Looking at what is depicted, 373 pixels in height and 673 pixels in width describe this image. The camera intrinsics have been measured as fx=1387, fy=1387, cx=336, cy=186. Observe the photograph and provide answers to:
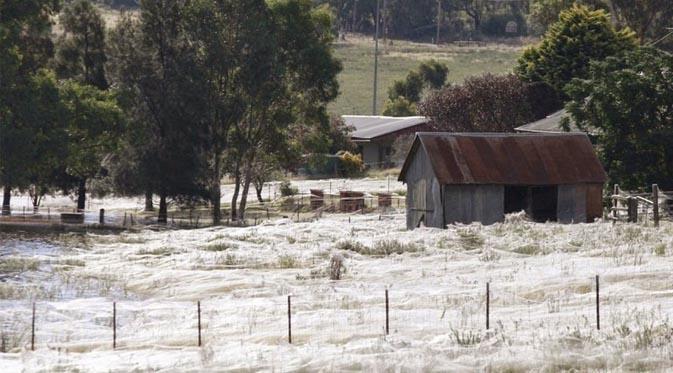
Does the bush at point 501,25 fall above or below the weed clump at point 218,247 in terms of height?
above

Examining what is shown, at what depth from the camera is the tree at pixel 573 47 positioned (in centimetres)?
7400

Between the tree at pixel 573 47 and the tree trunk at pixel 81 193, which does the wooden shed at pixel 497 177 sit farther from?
the tree at pixel 573 47

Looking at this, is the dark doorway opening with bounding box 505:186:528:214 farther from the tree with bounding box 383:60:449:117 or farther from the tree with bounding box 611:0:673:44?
the tree with bounding box 383:60:449:117

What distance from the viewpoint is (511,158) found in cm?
4794

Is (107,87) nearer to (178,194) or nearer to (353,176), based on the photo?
(178,194)

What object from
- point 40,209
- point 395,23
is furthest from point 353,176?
point 395,23

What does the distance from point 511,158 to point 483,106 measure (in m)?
28.4

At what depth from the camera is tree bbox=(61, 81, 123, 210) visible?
57594 millimetres

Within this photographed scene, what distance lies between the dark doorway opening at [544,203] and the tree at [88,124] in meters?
18.8

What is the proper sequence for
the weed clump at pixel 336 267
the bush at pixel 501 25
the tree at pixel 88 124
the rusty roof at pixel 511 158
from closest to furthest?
the weed clump at pixel 336 267 → the rusty roof at pixel 511 158 → the tree at pixel 88 124 → the bush at pixel 501 25

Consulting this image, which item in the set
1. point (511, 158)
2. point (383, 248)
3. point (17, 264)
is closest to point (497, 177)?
point (511, 158)

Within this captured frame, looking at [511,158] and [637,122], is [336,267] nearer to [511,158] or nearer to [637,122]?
[511,158]

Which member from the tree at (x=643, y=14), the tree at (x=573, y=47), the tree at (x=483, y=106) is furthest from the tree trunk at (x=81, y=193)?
the tree at (x=643, y=14)

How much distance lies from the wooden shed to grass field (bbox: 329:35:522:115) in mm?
74570
